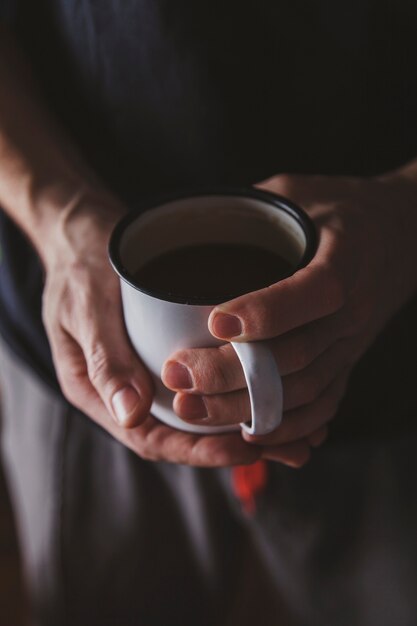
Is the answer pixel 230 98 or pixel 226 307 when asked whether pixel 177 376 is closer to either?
pixel 226 307

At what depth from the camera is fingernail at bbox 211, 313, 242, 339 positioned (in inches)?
17.0

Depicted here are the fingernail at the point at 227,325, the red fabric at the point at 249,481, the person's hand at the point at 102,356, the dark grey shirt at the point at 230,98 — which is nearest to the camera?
the fingernail at the point at 227,325

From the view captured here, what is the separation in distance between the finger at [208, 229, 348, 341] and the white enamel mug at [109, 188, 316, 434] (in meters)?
0.01

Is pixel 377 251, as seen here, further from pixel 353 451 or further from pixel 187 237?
pixel 353 451

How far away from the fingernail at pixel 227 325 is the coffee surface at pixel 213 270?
0.31 feet

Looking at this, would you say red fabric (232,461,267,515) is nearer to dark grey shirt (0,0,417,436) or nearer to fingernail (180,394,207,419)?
dark grey shirt (0,0,417,436)

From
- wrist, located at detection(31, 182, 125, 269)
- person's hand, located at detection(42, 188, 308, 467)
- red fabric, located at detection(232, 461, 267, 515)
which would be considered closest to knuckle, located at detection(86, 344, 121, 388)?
person's hand, located at detection(42, 188, 308, 467)

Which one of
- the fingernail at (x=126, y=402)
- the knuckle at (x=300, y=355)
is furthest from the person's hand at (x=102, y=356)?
the knuckle at (x=300, y=355)

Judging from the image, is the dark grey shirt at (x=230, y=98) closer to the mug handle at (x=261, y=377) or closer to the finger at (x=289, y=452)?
the finger at (x=289, y=452)

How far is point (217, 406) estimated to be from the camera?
51 centimetres

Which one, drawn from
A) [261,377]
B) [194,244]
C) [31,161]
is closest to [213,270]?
[194,244]

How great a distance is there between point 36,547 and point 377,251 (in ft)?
2.01

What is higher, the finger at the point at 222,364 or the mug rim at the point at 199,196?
the mug rim at the point at 199,196

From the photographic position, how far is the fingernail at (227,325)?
433 millimetres
